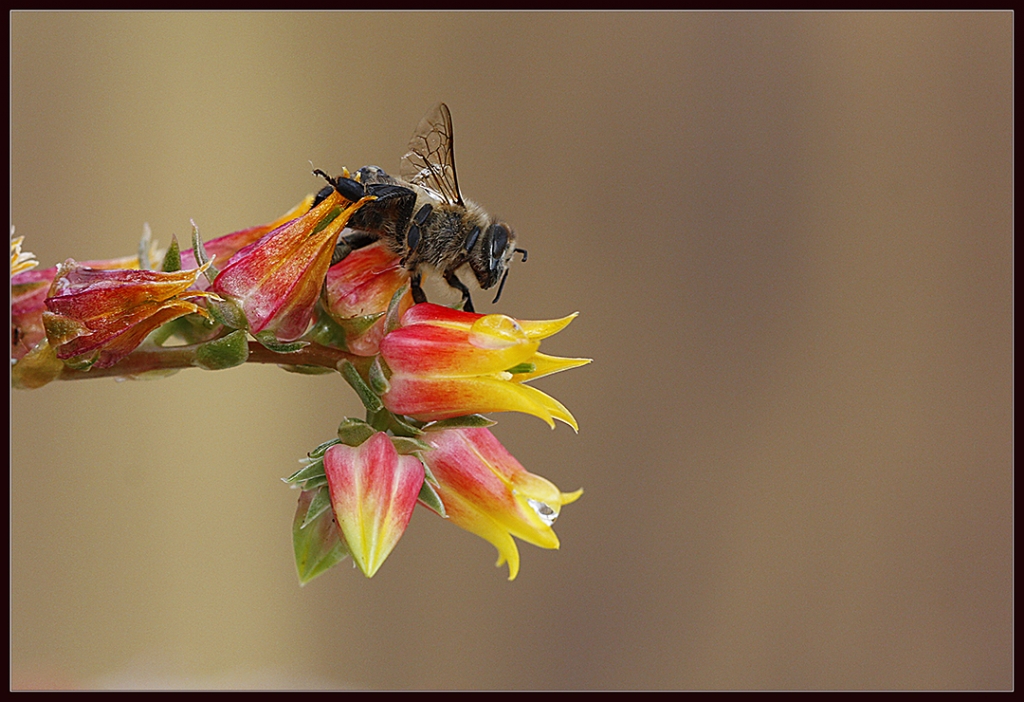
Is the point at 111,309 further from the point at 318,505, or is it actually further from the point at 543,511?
the point at 543,511

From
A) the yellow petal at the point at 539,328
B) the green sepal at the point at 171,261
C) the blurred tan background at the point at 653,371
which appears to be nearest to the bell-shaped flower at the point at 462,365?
Result: the yellow petal at the point at 539,328

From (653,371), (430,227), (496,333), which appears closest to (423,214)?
(430,227)

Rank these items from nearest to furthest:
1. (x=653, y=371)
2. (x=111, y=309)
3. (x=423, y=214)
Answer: (x=111, y=309) < (x=423, y=214) < (x=653, y=371)

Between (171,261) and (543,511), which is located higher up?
(171,261)

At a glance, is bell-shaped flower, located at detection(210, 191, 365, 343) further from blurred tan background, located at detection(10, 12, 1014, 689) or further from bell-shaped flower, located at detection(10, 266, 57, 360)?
blurred tan background, located at detection(10, 12, 1014, 689)

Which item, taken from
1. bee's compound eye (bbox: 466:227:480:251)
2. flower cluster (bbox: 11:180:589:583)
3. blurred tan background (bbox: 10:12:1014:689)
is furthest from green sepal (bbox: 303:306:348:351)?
blurred tan background (bbox: 10:12:1014:689)

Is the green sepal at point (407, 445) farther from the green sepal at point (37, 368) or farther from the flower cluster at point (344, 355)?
the green sepal at point (37, 368)

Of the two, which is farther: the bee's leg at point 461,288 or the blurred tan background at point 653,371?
the blurred tan background at point 653,371
